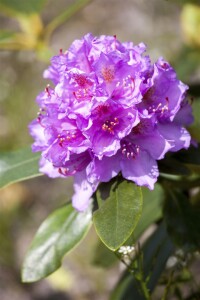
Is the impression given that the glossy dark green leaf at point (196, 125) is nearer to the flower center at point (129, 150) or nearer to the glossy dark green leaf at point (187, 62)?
the flower center at point (129, 150)

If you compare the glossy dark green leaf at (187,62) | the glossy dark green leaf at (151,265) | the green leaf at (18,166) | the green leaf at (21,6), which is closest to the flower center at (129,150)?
the green leaf at (18,166)

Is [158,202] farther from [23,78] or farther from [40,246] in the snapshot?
[23,78]

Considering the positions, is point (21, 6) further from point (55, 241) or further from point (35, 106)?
Answer: point (35, 106)

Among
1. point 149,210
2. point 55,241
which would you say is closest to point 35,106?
point 149,210

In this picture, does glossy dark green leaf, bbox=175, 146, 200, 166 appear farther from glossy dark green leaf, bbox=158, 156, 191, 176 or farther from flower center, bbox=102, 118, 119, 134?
flower center, bbox=102, 118, 119, 134

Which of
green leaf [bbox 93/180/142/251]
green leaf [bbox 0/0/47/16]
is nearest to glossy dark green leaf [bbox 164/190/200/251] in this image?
green leaf [bbox 93/180/142/251]

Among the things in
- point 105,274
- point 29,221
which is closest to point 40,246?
point 105,274
